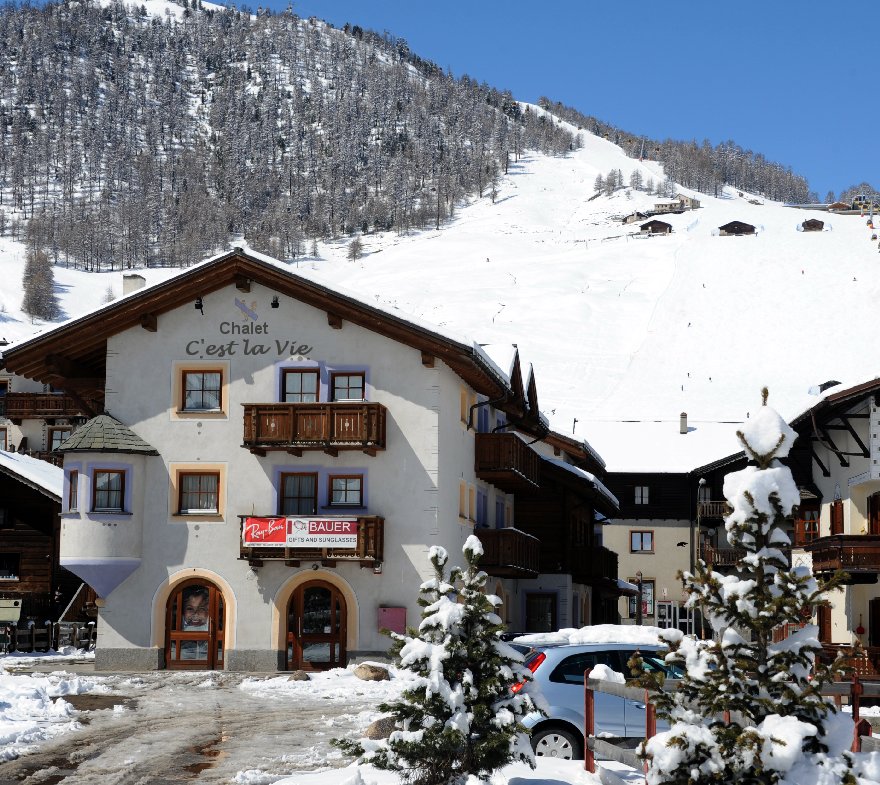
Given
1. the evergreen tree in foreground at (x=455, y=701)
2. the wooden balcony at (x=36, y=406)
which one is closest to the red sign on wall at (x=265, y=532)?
the evergreen tree in foreground at (x=455, y=701)

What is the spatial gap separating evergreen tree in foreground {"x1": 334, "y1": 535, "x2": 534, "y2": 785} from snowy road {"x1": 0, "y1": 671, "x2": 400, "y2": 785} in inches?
16.5

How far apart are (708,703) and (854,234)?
179 meters

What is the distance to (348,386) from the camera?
36.1 m

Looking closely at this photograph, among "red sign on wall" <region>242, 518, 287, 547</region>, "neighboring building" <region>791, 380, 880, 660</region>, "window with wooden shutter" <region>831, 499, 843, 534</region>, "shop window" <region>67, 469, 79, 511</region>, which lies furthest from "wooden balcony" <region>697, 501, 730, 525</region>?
"shop window" <region>67, 469, 79, 511</region>

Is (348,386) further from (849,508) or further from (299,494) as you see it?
(849,508)

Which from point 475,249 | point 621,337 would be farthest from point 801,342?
point 475,249

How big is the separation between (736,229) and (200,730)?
16972 cm

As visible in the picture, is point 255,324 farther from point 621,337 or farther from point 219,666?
point 621,337

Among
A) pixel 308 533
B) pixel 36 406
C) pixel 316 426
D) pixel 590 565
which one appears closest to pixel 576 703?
pixel 308 533

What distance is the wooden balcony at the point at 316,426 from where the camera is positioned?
34.4 metres

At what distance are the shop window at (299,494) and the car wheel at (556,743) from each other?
1875 cm

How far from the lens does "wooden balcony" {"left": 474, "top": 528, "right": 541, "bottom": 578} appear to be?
3839 centimetres

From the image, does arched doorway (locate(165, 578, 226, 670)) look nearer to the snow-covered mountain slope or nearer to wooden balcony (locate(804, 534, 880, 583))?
wooden balcony (locate(804, 534, 880, 583))

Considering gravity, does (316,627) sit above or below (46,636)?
above
